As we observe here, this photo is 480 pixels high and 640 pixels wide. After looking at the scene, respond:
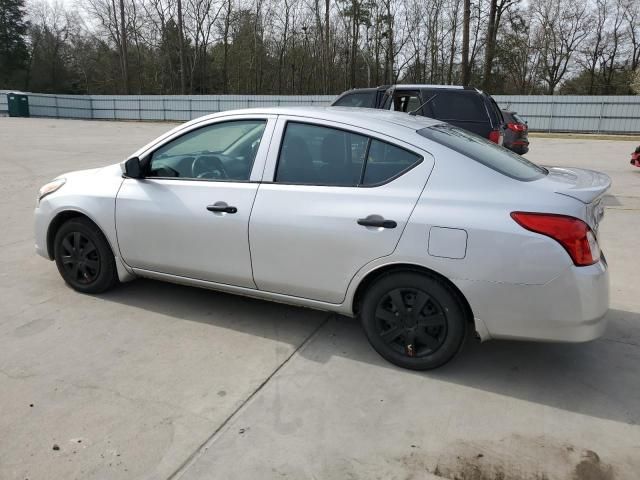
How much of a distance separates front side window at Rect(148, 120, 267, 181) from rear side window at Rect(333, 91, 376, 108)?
5768mm

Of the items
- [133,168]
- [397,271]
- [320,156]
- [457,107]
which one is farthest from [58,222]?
[457,107]

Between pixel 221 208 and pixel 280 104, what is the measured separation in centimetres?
3031

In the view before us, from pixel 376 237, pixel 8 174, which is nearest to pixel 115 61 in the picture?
pixel 8 174

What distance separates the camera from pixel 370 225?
10.3 ft

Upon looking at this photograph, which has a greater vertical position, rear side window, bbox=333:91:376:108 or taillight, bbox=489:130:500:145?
rear side window, bbox=333:91:376:108

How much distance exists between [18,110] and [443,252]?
39.5 m

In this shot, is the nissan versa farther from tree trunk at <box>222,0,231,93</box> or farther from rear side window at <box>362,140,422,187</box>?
tree trunk at <box>222,0,231,93</box>

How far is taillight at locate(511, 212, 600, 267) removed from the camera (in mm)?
2795

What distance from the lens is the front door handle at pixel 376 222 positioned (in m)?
3.10

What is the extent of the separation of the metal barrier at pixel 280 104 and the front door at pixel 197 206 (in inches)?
1020

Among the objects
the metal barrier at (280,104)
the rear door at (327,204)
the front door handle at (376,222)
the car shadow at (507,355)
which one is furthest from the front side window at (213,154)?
the metal barrier at (280,104)

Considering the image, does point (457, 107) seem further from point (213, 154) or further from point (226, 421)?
point (226, 421)

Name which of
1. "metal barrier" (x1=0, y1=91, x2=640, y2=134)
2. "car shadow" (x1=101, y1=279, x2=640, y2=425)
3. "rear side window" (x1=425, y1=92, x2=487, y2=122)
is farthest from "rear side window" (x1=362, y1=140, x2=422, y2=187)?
"metal barrier" (x1=0, y1=91, x2=640, y2=134)

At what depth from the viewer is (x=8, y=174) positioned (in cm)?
1088
